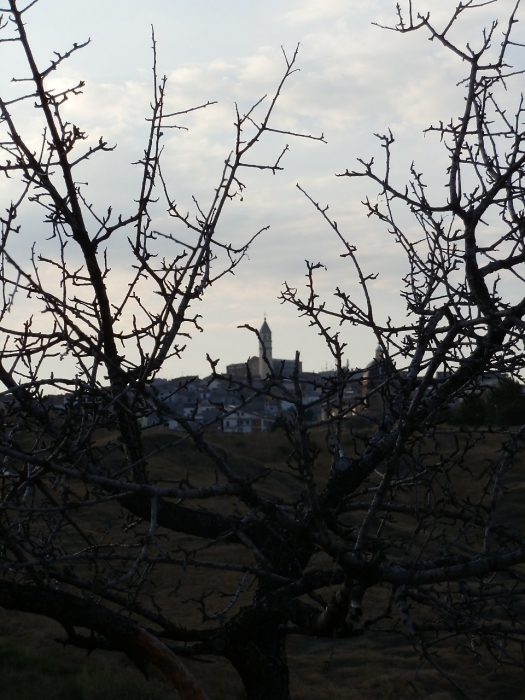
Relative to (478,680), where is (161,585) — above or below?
above

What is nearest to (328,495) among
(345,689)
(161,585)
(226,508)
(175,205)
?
(175,205)

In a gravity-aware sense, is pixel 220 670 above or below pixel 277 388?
below

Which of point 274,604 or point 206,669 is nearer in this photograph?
point 274,604

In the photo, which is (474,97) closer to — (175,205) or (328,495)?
(175,205)

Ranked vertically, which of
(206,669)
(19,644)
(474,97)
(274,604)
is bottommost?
(206,669)

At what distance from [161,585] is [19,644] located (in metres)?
4.12

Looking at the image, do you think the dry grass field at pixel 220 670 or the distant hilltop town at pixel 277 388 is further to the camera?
the dry grass field at pixel 220 670

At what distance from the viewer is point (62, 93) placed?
4164mm

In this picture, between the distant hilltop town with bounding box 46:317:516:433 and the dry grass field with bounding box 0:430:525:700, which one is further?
the dry grass field with bounding box 0:430:525:700

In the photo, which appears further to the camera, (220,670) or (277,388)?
(220,670)

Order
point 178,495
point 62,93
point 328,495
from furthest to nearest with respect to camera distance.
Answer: point 328,495 → point 62,93 → point 178,495

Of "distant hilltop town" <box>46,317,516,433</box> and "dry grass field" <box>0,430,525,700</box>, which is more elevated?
"distant hilltop town" <box>46,317,516,433</box>

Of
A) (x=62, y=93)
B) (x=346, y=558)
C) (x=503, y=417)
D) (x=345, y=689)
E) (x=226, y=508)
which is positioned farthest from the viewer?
(x=503, y=417)

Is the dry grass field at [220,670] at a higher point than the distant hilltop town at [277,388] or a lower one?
lower
